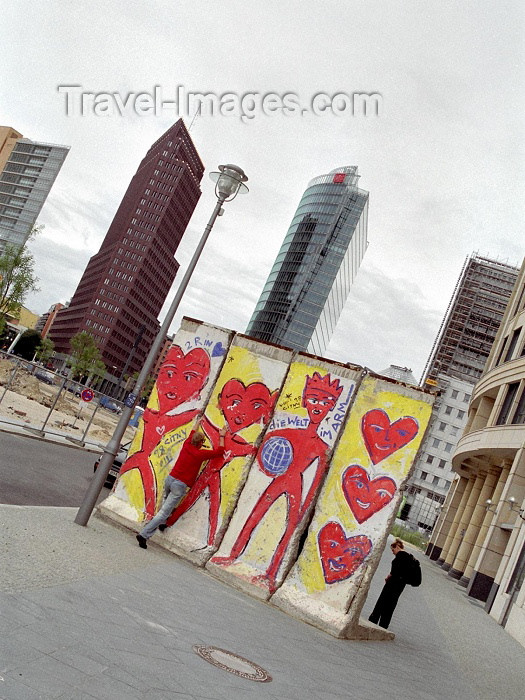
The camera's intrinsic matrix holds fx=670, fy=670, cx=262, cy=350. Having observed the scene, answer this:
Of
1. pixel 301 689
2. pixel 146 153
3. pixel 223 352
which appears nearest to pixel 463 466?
pixel 223 352

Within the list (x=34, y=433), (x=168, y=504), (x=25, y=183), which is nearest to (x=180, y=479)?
(x=168, y=504)

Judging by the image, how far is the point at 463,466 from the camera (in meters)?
40.0

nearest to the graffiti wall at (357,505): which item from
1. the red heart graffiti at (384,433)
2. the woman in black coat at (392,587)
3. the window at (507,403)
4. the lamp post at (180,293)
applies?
the red heart graffiti at (384,433)

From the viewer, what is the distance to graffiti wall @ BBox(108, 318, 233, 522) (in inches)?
375

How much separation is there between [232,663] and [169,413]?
5204 mm

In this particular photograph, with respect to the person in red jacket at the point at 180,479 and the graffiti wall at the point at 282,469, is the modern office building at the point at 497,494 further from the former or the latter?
the person in red jacket at the point at 180,479

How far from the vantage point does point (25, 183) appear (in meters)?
175

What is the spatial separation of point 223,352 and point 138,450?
1903mm

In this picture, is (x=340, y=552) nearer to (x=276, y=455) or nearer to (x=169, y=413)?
(x=276, y=455)

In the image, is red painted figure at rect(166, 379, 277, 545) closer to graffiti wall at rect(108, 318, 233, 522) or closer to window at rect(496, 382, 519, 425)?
graffiti wall at rect(108, 318, 233, 522)

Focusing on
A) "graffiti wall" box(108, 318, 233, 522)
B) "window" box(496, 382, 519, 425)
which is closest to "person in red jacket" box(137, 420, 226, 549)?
"graffiti wall" box(108, 318, 233, 522)

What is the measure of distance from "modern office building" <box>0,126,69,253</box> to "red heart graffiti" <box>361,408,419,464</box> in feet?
579

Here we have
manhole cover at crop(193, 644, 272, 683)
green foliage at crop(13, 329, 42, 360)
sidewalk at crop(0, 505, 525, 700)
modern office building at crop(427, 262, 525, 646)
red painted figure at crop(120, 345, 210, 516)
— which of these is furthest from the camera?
green foliage at crop(13, 329, 42, 360)

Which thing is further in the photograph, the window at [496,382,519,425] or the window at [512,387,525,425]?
the window at [496,382,519,425]
